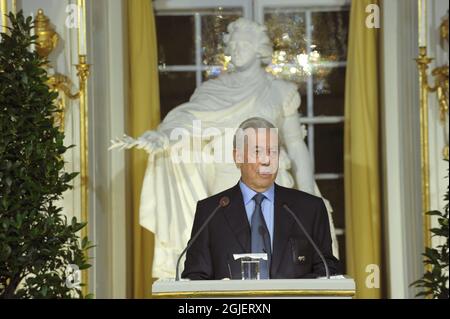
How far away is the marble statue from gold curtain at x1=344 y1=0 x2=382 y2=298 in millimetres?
220

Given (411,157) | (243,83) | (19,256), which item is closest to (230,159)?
(243,83)

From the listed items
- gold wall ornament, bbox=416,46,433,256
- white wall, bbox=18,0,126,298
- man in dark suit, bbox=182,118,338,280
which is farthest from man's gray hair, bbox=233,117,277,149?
gold wall ornament, bbox=416,46,433,256

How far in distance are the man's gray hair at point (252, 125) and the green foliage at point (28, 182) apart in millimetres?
1249

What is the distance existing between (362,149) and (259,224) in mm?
970

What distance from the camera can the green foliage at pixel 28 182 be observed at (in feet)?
18.4

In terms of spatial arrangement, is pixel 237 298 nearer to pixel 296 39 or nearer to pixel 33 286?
pixel 33 286

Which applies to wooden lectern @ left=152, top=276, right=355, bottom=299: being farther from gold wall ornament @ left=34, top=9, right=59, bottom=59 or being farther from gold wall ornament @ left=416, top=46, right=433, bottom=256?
gold wall ornament @ left=34, top=9, right=59, bottom=59

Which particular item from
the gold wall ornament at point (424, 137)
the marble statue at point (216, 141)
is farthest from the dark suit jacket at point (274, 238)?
the gold wall ornament at point (424, 137)

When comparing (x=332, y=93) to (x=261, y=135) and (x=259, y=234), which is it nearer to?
(x=261, y=135)

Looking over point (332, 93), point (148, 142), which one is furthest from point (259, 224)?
point (332, 93)

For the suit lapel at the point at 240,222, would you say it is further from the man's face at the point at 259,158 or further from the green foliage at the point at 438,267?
the green foliage at the point at 438,267

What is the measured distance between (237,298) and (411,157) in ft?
7.00

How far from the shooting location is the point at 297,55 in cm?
695
